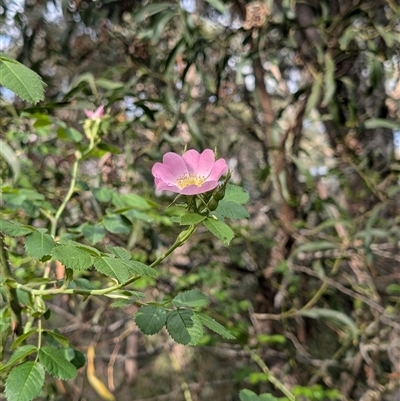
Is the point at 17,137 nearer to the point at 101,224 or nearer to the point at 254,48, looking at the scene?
the point at 101,224

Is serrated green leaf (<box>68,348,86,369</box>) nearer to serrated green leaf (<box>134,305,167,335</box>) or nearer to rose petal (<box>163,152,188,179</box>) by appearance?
serrated green leaf (<box>134,305,167,335</box>)

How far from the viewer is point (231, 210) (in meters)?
0.51

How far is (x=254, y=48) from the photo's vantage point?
1539 millimetres

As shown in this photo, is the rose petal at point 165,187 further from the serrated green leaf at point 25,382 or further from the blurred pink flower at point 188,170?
the serrated green leaf at point 25,382

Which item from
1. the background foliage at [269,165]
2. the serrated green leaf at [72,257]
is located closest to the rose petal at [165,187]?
the serrated green leaf at [72,257]

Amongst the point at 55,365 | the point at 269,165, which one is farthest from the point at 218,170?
the point at 269,165

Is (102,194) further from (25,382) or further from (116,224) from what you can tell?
(25,382)

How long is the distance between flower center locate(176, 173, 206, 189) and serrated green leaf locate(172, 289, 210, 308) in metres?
0.13

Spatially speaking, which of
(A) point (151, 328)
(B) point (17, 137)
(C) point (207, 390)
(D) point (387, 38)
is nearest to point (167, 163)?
(A) point (151, 328)

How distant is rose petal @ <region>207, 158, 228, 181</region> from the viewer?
52cm

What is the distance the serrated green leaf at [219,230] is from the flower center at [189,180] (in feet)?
0.28

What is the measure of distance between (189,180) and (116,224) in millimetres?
265

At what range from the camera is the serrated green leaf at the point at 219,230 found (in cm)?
46

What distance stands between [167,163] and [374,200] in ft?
4.97
